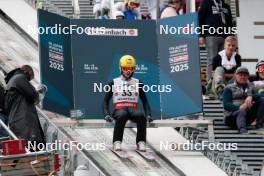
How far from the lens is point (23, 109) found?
23562mm

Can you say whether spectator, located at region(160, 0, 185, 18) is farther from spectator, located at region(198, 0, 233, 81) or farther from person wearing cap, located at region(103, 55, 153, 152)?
person wearing cap, located at region(103, 55, 153, 152)

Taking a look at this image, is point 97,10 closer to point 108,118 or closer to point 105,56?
point 105,56

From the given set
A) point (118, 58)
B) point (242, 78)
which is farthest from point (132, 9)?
point (242, 78)

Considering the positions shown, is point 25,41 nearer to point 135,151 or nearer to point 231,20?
point 231,20

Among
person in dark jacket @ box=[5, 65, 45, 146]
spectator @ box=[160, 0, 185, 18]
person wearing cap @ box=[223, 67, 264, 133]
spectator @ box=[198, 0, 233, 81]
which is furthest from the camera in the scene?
spectator @ box=[198, 0, 233, 81]

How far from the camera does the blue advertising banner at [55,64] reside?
26.1 meters

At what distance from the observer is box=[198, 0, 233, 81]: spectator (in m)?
28.3

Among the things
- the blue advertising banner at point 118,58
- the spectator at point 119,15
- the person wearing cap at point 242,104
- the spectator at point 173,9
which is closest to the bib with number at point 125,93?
the blue advertising banner at point 118,58

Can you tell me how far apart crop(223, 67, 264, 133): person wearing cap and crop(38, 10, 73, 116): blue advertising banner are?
2.60 metres

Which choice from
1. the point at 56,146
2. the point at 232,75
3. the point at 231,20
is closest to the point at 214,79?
the point at 232,75

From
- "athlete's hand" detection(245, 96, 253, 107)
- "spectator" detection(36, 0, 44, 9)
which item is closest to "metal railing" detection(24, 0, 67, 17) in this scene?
"spectator" detection(36, 0, 44, 9)

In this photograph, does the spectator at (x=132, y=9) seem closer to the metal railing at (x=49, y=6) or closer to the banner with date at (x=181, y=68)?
the metal railing at (x=49, y=6)

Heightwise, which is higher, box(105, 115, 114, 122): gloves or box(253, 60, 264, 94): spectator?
box(253, 60, 264, 94): spectator

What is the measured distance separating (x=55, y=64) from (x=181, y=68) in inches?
83.5
